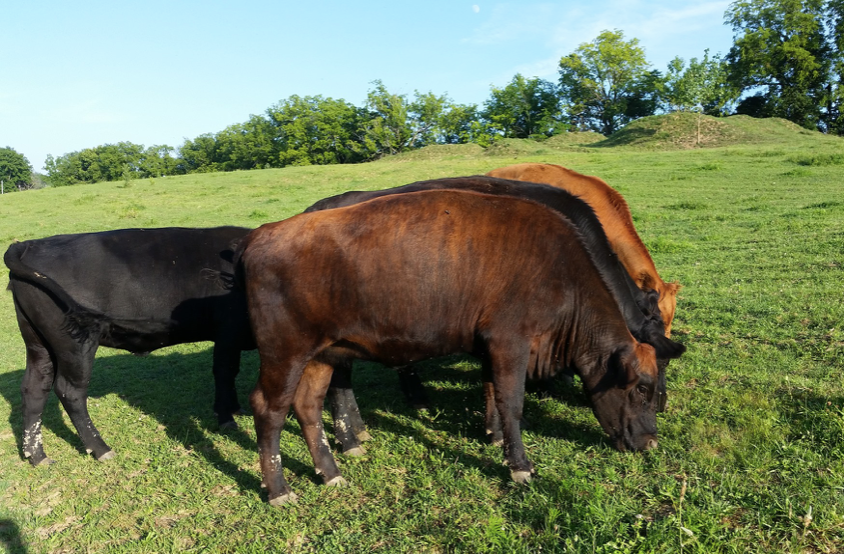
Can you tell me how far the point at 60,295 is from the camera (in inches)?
210

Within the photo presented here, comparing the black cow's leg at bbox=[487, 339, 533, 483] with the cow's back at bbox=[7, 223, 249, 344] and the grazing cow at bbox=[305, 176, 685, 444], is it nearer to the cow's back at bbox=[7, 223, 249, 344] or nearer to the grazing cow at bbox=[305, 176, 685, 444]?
the grazing cow at bbox=[305, 176, 685, 444]

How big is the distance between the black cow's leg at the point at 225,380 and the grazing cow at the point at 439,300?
1.71 meters

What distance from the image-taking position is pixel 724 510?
3.49 m

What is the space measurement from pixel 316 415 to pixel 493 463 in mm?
1395

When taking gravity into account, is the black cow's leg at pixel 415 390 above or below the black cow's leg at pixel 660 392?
below

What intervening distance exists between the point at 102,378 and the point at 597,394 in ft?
20.5

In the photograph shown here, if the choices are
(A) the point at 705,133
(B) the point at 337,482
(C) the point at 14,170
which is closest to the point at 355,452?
(B) the point at 337,482

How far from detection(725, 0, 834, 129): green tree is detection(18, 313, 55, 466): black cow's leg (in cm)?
5866

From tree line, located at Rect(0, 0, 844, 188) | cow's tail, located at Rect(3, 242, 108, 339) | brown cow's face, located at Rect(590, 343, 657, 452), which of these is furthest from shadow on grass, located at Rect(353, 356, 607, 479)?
tree line, located at Rect(0, 0, 844, 188)

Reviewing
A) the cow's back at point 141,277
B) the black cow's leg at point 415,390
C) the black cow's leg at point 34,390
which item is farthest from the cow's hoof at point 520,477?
the black cow's leg at point 34,390

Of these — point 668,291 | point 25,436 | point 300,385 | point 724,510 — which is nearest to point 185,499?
point 300,385

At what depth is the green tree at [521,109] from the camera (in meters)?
66.5

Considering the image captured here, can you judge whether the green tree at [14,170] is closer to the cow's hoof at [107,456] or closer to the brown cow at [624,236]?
the cow's hoof at [107,456]

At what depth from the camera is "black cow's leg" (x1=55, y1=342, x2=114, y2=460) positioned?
5.51 m
